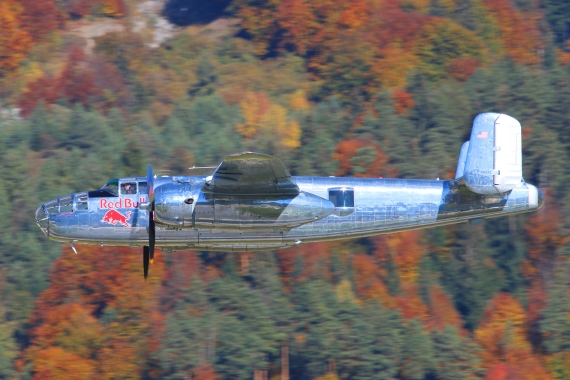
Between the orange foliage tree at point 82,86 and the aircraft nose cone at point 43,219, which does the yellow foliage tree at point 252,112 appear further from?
the aircraft nose cone at point 43,219

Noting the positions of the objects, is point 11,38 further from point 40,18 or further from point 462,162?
point 462,162

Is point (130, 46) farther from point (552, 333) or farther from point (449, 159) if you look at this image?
point (552, 333)

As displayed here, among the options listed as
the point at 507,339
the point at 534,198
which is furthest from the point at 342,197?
the point at 507,339

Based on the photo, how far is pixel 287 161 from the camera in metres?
67.6

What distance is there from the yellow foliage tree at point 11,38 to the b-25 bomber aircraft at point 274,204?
67.0m

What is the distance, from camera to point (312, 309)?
184ft

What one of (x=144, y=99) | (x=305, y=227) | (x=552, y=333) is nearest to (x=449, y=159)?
(x=552, y=333)

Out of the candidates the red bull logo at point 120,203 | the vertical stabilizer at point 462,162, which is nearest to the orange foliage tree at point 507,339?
the vertical stabilizer at point 462,162

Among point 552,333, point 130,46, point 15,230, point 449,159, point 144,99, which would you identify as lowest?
point 552,333

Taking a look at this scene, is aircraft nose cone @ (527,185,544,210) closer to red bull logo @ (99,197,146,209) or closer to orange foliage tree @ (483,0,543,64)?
red bull logo @ (99,197,146,209)

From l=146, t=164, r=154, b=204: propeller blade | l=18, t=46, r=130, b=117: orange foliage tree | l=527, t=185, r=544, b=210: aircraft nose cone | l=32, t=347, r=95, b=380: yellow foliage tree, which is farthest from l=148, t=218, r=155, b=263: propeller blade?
l=18, t=46, r=130, b=117: orange foliage tree

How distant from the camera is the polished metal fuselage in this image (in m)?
21.8

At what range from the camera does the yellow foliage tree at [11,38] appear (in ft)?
281

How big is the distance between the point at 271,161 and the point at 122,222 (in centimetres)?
395
